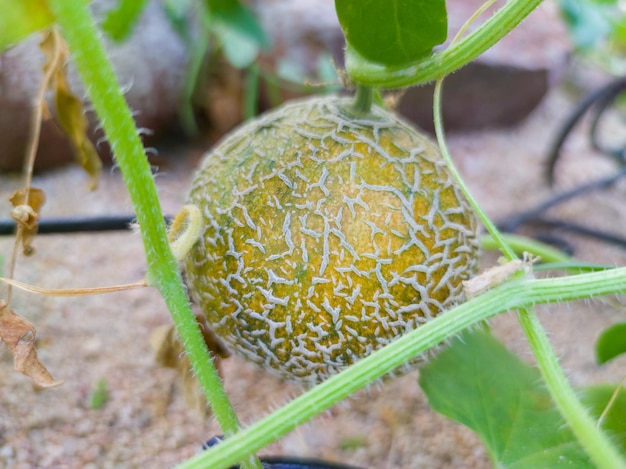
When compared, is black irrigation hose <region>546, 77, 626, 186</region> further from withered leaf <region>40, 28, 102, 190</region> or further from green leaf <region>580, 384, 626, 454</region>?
withered leaf <region>40, 28, 102, 190</region>

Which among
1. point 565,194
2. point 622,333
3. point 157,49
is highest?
point 157,49

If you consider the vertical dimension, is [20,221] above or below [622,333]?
above

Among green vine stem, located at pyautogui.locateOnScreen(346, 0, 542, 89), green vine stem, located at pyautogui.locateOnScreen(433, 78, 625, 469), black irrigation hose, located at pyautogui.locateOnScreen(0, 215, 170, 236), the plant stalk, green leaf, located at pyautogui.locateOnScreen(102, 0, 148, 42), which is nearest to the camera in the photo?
green vine stem, located at pyautogui.locateOnScreen(433, 78, 625, 469)

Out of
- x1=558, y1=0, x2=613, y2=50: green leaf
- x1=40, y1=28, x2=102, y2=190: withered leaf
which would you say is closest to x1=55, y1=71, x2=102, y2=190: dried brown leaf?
x1=40, y1=28, x2=102, y2=190: withered leaf

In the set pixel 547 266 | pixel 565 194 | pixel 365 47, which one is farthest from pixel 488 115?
pixel 365 47

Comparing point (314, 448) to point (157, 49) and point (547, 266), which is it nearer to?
point (547, 266)

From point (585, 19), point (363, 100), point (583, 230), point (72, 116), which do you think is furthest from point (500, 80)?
point (72, 116)
